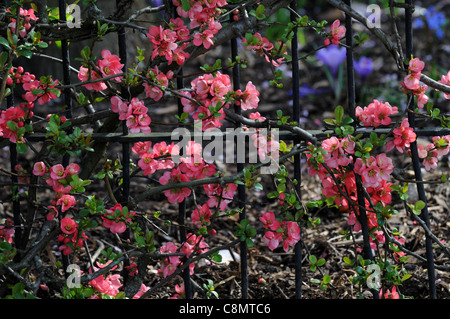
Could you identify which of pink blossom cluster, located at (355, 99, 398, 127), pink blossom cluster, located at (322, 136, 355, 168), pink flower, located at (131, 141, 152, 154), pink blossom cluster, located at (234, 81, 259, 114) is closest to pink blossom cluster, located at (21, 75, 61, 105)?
pink flower, located at (131, 141, 152, 154)

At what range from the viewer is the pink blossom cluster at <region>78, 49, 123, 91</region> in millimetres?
1937

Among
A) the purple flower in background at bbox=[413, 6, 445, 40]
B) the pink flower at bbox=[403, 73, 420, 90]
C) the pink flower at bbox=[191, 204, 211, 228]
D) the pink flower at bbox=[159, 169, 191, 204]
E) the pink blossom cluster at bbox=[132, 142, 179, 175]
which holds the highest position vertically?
the purple flower in background at bbox=[413, 6, 445, 40]

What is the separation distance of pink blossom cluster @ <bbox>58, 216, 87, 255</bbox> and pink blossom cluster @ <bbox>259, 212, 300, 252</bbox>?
2.09 ft

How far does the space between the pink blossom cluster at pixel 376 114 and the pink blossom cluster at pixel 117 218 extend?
2.82 feet

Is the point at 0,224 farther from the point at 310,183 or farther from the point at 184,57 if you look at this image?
the point at 310,183

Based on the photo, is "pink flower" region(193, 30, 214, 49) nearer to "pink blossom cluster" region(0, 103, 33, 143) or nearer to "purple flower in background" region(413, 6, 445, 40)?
"pink blossom cluster" region(0, 103, 33, 143)

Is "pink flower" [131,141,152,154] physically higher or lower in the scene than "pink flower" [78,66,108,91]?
lower

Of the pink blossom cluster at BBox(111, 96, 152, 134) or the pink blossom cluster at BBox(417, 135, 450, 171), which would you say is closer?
the pink blossom cluster at BBox(111, 96, 152, 134)

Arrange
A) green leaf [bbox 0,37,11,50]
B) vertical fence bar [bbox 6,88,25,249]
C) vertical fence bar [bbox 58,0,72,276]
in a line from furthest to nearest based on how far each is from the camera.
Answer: vertical fence bar [bbox 6,88,25,249], vertical fence bar [bbox 58,0,72,276], green leaf [bbox 0,37,11,50]

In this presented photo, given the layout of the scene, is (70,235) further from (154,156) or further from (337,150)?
(337,150)

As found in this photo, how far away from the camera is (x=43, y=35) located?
2.05 meters

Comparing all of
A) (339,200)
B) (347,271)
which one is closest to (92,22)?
(339,200)

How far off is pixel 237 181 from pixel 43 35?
0.87 metres

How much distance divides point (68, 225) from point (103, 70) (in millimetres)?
538
